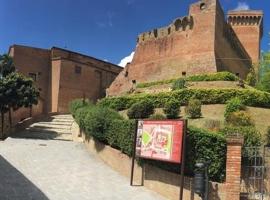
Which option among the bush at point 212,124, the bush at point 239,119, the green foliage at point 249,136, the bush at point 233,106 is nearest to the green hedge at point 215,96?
the bush at point 233,106

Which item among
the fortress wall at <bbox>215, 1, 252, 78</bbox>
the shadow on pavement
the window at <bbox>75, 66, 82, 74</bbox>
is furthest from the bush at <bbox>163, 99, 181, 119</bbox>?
the window at <bbox>75, 66, 82, 74</bbox>

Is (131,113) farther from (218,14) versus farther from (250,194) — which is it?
(218,14)

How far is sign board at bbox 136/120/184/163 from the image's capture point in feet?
42.1

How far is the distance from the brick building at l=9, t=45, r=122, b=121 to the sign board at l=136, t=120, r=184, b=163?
2318 cm

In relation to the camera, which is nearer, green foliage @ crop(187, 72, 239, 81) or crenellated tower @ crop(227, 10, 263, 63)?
green foliage @ crop(187, 72, 239, 81)

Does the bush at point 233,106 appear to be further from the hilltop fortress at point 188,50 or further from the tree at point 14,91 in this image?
the tree at point 14,91

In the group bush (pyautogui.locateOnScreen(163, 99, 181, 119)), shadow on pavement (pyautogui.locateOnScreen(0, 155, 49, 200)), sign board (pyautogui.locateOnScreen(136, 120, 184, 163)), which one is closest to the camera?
shadow on pavement (pyautogui.locateOnScreen(0, 155, 49, 200))

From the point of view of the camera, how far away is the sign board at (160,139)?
Result: 12.8 metres

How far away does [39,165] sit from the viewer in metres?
16.8

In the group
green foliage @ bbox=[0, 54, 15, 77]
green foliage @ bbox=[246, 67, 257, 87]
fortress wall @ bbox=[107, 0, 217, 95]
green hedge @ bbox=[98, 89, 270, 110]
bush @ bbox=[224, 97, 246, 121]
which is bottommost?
bush @ bbox=[224, 97, 246, 121]

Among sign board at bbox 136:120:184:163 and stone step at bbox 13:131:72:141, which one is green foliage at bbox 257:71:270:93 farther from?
sign board at bbox 136:120:184:163

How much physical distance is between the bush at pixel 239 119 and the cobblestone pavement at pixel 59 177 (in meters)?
6.62

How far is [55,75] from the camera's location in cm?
3881

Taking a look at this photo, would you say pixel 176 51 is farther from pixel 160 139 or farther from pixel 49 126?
pixel 160 139
